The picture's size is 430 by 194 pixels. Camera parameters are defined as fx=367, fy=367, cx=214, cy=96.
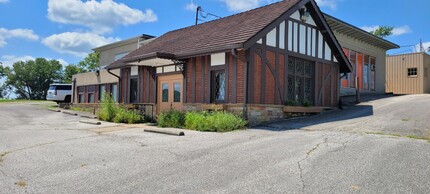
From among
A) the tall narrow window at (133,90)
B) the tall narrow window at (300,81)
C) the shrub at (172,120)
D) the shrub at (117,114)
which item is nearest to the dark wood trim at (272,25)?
the tall narrow window at (300,81)

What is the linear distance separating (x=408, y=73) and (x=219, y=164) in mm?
26467

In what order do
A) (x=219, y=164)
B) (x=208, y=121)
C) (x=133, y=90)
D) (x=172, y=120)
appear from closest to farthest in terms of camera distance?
1. (x=219, y=164)
2. (x=208, y=121)
3. (x=172, y=120)
4. (x=133, y=90)

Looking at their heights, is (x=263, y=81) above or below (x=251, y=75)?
below

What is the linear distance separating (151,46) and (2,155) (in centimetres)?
1279

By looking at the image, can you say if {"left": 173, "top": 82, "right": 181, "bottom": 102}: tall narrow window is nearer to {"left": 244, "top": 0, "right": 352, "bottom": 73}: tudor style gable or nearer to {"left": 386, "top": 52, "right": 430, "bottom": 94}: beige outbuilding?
{"left": 244, "top": 0, "right": 352, "bottom": 73}: tudor style gable

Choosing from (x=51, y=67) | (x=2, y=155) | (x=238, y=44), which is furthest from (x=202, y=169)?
(x=51, y=67)

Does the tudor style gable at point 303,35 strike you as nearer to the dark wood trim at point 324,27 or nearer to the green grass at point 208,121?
the dark wood trim at point 324,27

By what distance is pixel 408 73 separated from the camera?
28.3m

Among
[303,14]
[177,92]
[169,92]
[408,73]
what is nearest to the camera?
[303,14]

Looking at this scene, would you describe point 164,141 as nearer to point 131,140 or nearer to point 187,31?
point 131,140

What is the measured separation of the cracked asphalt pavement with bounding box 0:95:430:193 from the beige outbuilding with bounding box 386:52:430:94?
66.3 ft

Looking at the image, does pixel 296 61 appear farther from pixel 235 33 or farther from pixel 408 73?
pixel 408 73

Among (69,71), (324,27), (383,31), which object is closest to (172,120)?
(324,27)

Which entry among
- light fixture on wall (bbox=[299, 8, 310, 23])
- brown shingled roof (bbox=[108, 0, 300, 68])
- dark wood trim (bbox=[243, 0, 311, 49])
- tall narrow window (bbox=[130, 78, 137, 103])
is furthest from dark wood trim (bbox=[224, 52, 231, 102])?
tall narrow window (bbox=[130, 78, 137, 103])
